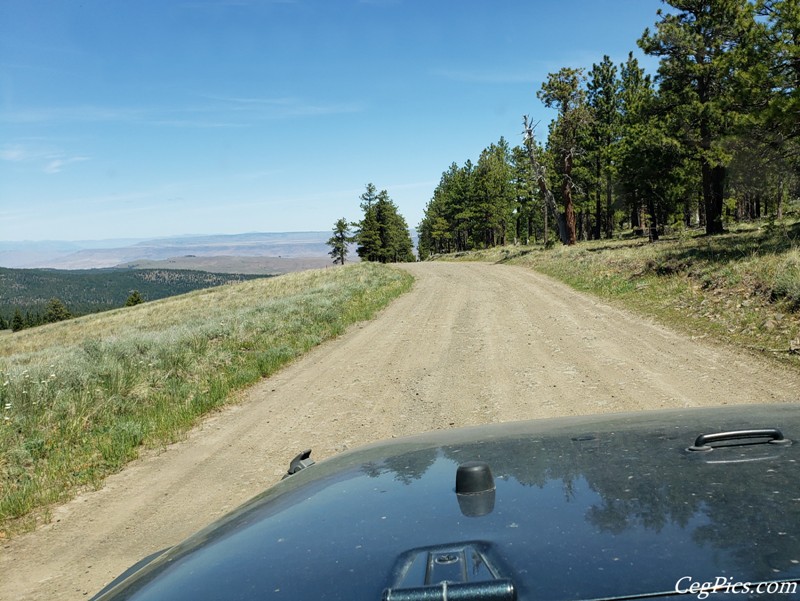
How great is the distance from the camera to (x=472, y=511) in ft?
5.82

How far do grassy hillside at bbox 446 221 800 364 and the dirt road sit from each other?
2.66ft

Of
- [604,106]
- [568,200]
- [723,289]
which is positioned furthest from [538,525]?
[604,106]

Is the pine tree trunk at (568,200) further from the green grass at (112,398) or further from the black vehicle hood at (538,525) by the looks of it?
the black vehicle hood at (538,525)

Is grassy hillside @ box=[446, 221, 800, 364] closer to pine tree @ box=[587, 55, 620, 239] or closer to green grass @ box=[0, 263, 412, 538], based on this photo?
green grass @ box=[0, 263, 412, 538]

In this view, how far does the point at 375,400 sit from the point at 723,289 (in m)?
9.06

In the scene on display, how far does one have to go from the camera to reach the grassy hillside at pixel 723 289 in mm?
10180

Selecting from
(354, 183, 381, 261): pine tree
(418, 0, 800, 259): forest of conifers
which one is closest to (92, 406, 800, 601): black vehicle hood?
(418, 0, 800, 259): forest of conifers

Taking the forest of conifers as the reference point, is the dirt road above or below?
below

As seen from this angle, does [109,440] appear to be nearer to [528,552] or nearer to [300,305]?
[528,552]

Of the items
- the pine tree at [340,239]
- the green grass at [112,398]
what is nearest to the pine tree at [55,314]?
the pine tree at [340,239]

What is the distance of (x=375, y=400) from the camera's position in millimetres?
8352

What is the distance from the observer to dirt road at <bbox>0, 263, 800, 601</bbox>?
4746mm

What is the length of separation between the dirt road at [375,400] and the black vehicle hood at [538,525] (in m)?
2.82

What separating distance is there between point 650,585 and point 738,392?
7.16 metres
